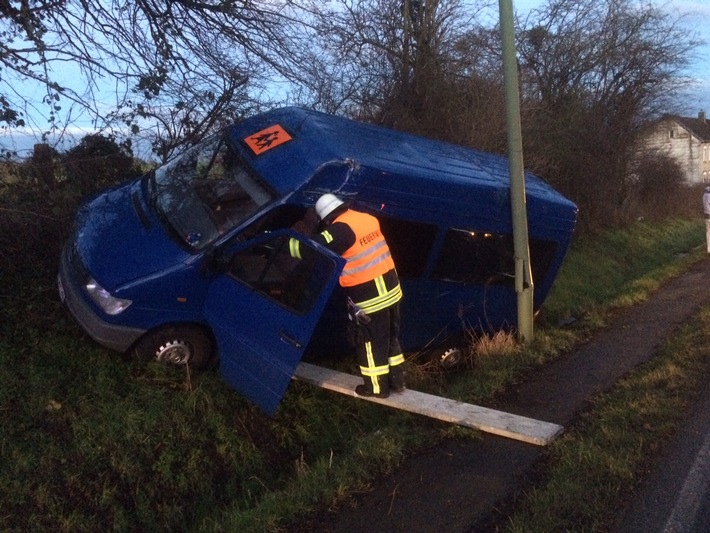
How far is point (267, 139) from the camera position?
6684 mm

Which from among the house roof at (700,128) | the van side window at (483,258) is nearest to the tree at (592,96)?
the van side window at (483,258)

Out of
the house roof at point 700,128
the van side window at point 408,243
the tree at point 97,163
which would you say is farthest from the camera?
the house roof at point 700,128

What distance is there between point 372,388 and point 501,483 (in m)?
1.46

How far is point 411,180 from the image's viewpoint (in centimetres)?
638

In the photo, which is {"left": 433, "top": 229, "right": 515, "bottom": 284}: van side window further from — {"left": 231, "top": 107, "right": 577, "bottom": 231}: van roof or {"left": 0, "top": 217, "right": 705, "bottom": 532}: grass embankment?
{"left": 0, "top": 217, "right": 705, "bottom": 532}: grass embankment

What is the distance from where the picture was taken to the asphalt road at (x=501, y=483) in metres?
4.07

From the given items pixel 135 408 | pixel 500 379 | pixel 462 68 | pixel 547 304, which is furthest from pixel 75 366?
pixel 462 68

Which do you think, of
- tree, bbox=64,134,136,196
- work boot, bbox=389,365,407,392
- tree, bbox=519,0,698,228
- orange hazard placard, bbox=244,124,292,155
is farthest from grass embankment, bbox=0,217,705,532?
tree, bbox=519,0,698,228

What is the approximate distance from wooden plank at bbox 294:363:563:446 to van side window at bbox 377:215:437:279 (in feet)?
4.01

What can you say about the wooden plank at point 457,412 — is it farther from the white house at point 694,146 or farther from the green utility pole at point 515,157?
the white house at point 694,146

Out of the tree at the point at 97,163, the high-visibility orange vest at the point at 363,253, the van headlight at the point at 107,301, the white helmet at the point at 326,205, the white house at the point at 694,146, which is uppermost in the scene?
the tree at the point at 97,163

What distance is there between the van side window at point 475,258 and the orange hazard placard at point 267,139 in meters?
1.83

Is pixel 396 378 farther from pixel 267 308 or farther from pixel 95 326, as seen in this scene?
pixel 95 326

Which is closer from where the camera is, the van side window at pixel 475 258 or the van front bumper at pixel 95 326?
the van front bumper at pixel 95 326
